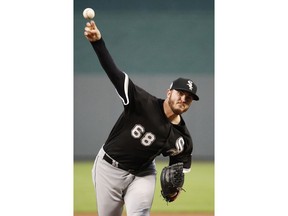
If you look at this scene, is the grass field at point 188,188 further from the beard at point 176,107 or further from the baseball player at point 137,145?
the beard at point 176,107

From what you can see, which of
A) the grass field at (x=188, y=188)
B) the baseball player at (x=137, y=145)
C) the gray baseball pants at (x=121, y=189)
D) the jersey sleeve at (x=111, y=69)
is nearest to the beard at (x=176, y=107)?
the baseball player at (x=137, y=145)

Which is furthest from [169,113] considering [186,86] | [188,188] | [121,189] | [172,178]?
[188,188]

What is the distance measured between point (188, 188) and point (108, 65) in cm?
170

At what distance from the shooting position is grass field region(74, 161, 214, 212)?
3.67m

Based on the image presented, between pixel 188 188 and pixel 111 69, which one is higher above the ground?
pixel 111 69

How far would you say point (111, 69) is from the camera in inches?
114

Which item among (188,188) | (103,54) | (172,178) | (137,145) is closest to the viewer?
(103,54)

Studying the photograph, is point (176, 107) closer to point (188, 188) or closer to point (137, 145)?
point (137, 145)

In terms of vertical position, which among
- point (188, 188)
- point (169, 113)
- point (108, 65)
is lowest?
point (188, 188)

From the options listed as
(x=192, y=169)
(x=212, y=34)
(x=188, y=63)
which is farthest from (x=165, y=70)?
(x=192, y=169)

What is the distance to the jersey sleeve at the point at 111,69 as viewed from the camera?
9.25ft

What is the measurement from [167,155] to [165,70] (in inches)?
32.3

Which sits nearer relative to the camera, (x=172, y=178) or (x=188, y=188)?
(x=172, y=178)
